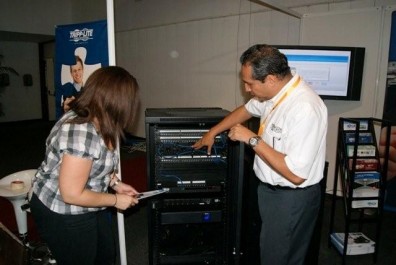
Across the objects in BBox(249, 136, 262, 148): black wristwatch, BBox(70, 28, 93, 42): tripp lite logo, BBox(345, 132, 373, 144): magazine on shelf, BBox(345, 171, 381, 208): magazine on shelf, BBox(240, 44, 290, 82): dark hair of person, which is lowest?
BBox(345, 171, 381, 208): magazine on shelf

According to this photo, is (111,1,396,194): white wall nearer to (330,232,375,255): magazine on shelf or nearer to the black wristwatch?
(330,232,375,255): magazine on shelf

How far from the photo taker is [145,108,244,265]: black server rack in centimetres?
159

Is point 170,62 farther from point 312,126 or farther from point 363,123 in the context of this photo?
point 312,126

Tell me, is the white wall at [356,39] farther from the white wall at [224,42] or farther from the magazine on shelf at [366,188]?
the magazine on shelf at [366,188]

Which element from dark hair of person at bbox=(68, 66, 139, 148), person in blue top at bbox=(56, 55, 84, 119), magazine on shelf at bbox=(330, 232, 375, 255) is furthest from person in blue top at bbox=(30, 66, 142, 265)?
magazine on shelf at bbox=(330, 232, 375, 255)

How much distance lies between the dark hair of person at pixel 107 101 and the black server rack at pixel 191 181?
41cm

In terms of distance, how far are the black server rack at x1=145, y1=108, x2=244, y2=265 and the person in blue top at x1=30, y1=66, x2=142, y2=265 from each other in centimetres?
40

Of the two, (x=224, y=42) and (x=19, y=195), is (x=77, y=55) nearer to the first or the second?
(x=19, y=195)

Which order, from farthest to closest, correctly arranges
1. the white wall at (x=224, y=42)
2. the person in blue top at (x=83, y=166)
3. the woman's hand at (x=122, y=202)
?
the white wall at (x=224, y=42) < the woman's hand at (x=122, y=202) < the person in blue top at (x=83, y=166)

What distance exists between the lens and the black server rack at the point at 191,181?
159cm

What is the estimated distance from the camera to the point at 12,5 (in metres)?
6.43

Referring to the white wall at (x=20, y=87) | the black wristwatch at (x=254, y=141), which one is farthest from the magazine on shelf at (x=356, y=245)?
the white wall at (x=20, y=87)

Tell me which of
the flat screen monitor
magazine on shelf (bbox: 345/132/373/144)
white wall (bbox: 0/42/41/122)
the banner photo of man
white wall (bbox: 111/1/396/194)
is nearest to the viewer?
the banner photo of man

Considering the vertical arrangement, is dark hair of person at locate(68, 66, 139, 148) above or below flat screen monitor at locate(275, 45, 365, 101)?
below
